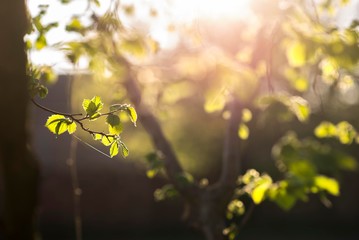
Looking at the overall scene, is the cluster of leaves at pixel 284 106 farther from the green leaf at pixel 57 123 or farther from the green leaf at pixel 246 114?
the green leaf at pixel 57 123

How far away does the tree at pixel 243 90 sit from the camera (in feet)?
12.8

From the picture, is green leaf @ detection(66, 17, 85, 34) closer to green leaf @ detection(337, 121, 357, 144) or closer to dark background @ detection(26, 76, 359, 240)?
green leaf @ detection(337, 121, 357, 144)

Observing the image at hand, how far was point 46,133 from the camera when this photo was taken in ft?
88.4

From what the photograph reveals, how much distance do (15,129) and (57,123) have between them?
27.4 inches

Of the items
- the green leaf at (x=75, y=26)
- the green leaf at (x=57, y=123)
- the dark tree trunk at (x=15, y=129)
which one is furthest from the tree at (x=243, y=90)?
the dark tree trunk at (x=15, y=129)

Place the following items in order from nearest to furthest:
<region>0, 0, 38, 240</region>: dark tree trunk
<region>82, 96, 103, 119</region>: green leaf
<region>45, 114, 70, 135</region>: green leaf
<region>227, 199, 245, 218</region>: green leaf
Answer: <region>0, 0, 38, 240</region>: dark tree trunk, <region>82, 96, 103, 119</region>: green leaf, <region>45, 114, 70, 135</region>: green leaf, <region>227, 199, 245, 218</region>: green leaf

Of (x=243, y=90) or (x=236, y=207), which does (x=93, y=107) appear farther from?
(x=236, y=207)

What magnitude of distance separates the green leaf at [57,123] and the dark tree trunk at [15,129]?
0.63 metres

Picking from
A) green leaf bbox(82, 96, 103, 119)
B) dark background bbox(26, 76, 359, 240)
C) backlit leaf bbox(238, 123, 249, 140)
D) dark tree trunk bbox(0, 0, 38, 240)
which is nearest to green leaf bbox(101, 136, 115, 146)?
green leaf bbox(82, 96, 103, 119)

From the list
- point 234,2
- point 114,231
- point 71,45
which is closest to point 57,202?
point 114,231

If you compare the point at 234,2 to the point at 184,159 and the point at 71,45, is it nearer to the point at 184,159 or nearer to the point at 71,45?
the point at 71,45

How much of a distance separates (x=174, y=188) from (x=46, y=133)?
23217mm

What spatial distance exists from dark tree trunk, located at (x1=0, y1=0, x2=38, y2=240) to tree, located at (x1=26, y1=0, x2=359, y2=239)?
1332 mm

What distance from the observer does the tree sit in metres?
3.90
